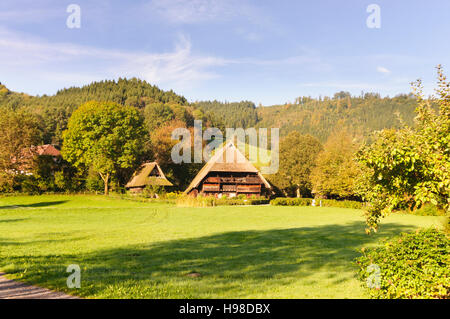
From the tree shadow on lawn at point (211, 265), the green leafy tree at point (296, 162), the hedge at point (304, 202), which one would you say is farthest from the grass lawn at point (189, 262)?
the green leafy tree at point (296, 162)

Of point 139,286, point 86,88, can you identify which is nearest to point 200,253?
point 139,286

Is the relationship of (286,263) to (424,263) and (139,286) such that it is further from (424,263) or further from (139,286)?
(424,263)

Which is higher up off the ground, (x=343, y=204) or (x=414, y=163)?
(x=414, y=163)

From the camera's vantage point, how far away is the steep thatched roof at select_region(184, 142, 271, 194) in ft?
177

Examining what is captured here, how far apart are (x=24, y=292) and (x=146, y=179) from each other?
47.7 m

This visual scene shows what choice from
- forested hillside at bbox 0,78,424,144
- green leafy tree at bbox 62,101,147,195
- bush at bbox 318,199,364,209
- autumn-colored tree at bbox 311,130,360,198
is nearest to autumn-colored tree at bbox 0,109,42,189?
green leafy tree at bbox 62,101,147,195

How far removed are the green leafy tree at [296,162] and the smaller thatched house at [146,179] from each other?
60.2 ft

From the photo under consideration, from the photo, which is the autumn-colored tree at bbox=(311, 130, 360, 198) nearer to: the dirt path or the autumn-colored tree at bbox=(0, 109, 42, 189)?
the autumn-colored tree at bbox=(0, 109, 42, 189)

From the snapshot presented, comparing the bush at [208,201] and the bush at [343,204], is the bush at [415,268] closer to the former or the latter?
the bush at [208,201]

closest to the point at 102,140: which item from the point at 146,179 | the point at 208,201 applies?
the point at 146,179

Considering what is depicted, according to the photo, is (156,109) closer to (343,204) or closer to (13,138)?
(13,138)

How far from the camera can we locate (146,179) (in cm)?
5481

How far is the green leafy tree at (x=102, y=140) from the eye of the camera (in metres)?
53.9

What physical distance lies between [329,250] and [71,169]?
53.8m
